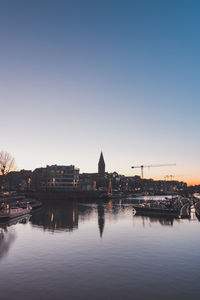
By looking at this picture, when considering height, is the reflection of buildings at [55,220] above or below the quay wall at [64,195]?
below

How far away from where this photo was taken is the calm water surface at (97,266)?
2325 centimetres

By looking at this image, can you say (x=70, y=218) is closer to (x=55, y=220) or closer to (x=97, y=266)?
(x=55, y=220)

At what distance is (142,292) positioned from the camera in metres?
23.2

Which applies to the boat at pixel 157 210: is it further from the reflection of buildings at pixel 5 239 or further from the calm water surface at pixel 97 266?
the reflection of buildings at pixel 5 239

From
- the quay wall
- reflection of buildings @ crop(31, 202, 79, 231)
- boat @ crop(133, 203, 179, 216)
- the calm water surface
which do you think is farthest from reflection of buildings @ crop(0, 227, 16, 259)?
the quay wall

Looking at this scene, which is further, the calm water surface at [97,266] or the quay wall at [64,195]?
the quay wall at [64,195]

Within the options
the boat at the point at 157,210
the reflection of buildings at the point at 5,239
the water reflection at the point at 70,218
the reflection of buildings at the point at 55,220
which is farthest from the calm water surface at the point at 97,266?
the boat at the point at 157,210

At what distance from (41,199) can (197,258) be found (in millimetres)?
133752

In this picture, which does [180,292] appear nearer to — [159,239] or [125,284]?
[125,284]

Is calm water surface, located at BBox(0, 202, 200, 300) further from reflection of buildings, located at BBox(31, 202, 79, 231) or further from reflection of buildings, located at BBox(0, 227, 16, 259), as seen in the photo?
reflection of buildings, located at BBox(31, 202, 79, 231)

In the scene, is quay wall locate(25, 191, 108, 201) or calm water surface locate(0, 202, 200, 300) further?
quay wall locate(25, 191, 108, 201)

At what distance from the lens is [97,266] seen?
101 ft

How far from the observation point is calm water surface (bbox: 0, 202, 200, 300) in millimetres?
23250

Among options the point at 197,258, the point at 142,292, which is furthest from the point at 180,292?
the point at 197,258
